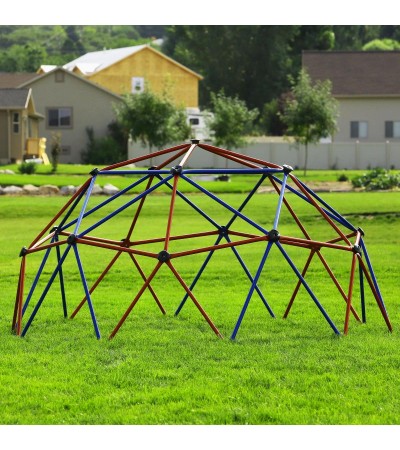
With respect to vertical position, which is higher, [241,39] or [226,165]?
[241,39]

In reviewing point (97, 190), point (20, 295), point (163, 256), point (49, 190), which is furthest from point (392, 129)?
point (163, 256)

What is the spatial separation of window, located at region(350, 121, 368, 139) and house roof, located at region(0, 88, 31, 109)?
63.5 feet

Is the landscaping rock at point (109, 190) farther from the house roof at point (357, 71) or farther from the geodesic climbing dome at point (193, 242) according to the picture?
the house roof at point (357, 71)

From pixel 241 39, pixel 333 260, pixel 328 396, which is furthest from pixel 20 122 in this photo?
pixel 328 396

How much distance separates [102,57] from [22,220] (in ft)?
172

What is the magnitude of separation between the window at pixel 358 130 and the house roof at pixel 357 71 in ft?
5.99

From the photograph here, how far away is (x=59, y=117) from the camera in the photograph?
60.6 metres

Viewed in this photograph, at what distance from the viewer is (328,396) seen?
7699mm

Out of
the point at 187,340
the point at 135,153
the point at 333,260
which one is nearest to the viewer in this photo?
the point at 187,340

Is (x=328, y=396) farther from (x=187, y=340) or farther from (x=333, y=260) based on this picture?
(x=333, y=260)

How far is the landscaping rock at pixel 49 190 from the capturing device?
3403 cm

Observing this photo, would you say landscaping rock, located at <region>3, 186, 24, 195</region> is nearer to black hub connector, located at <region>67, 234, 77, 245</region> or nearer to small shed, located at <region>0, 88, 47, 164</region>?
small shed, located at <region>0, 88, 47, 164</region>

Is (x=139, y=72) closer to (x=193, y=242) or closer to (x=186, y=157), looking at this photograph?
(x=193, y=242)

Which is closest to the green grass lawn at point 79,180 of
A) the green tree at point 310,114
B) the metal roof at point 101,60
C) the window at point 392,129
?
the green tree at point 310,114
